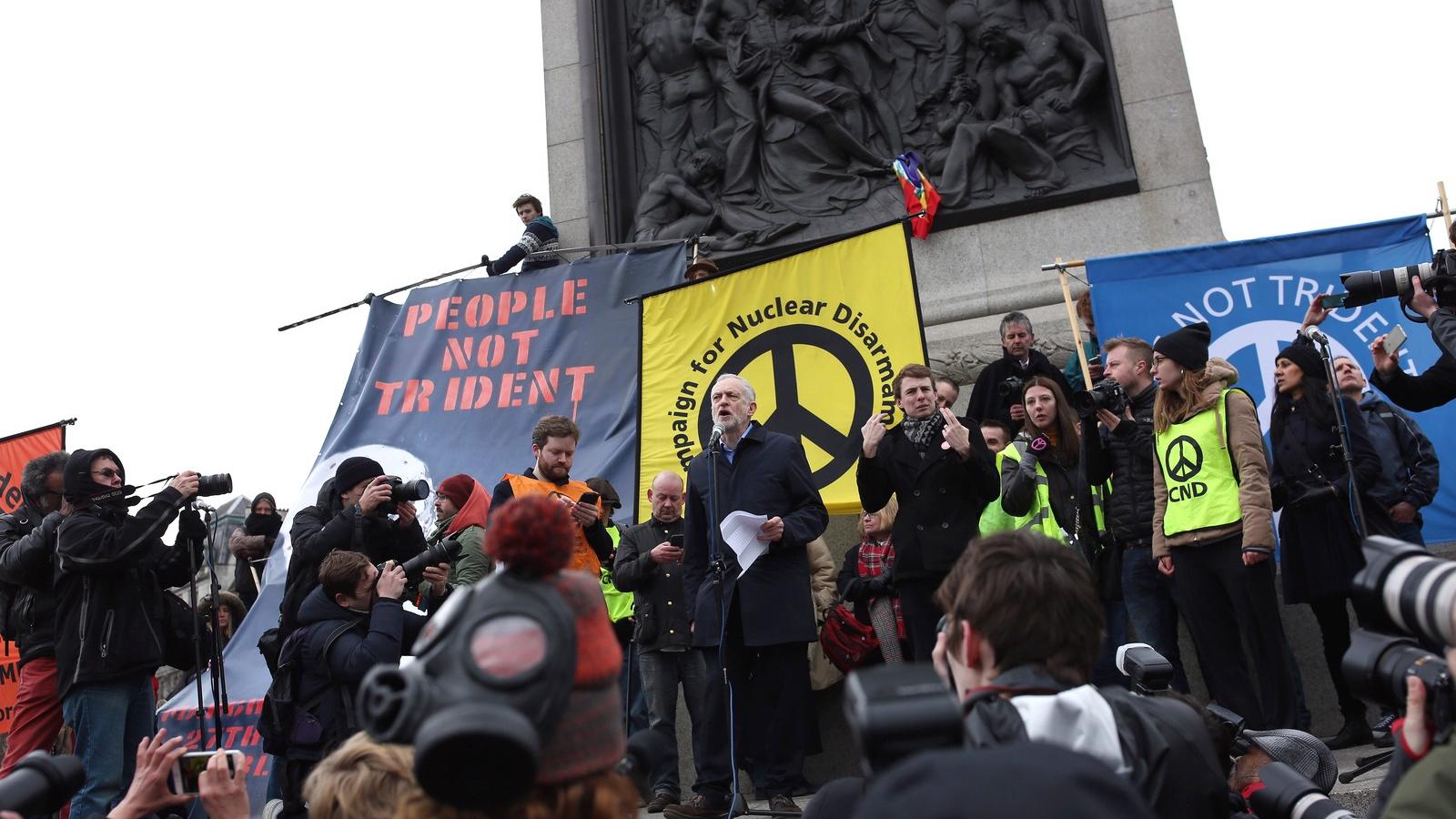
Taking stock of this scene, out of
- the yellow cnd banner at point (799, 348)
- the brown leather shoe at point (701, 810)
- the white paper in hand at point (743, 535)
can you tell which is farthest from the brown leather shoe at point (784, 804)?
the yellow cnd banner at point (799, 348)

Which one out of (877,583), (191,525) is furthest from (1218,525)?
(191,525)

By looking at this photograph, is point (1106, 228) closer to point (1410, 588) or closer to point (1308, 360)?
point (1308, 360)

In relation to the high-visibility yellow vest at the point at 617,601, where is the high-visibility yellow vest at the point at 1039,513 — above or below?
above

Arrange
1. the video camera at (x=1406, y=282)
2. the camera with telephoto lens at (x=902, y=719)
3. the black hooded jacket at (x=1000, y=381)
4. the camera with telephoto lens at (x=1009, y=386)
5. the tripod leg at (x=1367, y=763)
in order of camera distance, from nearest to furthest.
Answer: the camera with telephoto lens at (x=902, y=719) < the tripod leg at (x=1367, y=763) < the video camera at (x=1406, y=282) < the camera with telephoto lens at (x=1009, y=386) < the black hooded jacket at (x=1000, y=381)

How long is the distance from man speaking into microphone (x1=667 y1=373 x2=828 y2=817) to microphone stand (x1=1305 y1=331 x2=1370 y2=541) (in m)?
2.45

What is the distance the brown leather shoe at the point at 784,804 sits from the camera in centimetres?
576

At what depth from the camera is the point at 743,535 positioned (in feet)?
20.0

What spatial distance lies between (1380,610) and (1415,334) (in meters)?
7.20

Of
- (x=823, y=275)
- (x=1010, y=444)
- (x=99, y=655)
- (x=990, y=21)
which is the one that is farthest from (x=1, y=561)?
(x=990, y=21)

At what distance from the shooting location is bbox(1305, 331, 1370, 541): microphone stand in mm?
6008

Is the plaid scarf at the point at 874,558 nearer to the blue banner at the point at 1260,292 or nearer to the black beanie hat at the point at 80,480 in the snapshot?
the blue banner at the point at 1260,292

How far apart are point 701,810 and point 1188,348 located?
3.29 metres

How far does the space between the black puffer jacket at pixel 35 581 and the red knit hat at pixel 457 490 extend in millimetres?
1961

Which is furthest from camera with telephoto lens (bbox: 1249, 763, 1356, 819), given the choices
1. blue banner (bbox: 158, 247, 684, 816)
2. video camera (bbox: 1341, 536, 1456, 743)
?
blue banner (bbox: 158, 247, 684, 816)
